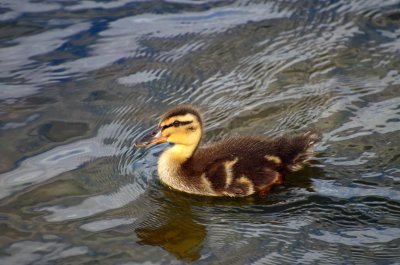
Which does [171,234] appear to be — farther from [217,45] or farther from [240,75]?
[217,45]

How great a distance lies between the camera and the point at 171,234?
4.08 m

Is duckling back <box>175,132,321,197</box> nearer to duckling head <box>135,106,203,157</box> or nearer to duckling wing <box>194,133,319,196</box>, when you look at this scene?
Answer: duckling wing <box>194,133,319,196</box>

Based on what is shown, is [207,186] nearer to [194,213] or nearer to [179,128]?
[194,213]

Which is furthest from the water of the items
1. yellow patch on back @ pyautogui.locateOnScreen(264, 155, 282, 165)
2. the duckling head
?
the duckling head

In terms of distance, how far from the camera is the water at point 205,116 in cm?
394

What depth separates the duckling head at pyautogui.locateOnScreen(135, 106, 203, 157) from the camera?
15.3 feet

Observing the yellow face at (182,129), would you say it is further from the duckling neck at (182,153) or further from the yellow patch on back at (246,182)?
the yellow patch on back at (246,182)

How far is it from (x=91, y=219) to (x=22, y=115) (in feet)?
5.42

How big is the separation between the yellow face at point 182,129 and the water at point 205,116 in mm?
390

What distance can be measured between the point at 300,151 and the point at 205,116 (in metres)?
1.12

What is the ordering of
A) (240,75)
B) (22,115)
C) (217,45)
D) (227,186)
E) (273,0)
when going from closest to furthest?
(227,186) → (22,115) → (240,75) → (217,45) → (273,0)

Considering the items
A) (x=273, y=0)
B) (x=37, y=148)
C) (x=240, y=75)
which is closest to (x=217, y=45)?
(x=240, y=75)

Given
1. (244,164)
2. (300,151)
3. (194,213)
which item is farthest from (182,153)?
(300,151)

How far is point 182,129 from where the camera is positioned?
4.69 meters
